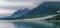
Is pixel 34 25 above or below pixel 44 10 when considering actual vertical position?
below

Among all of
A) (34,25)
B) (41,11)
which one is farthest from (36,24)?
(41,11)

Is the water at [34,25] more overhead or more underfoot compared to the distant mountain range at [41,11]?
more underfoot

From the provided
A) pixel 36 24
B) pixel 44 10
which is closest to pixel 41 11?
pixel 44 10

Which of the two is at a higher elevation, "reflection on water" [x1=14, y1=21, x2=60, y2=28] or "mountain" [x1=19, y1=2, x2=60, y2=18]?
"mountain" [x1=19, y1=2, x2=60, y2=18]

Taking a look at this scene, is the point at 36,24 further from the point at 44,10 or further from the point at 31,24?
the point at 44,10

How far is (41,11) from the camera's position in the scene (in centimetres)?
94

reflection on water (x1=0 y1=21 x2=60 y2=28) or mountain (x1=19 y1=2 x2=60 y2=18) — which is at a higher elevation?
mountain (x1=19 y1=2 x2=60 y2=18)

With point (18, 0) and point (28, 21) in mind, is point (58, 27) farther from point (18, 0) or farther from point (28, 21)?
point (18, 0)

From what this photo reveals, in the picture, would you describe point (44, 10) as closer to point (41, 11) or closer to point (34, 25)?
point (41, 11)

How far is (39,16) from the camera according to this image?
3.08 feet

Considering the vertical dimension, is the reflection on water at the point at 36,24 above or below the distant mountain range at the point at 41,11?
below

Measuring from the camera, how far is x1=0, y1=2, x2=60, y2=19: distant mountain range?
0.94 metres

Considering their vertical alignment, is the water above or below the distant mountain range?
below

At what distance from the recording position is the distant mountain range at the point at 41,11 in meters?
0.94
